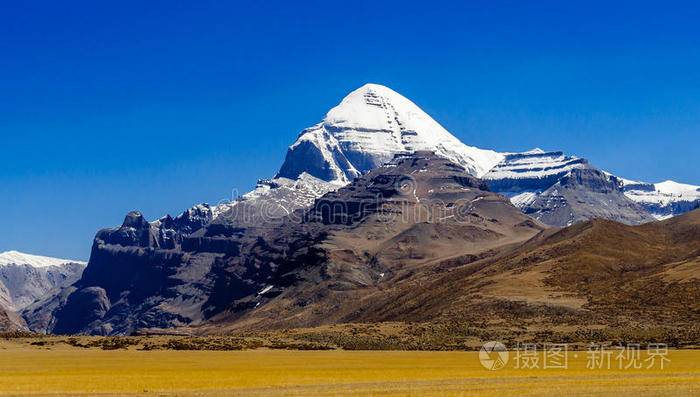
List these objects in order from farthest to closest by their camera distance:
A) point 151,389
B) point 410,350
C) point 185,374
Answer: point 410,350 → point 185,374 → point 151,389

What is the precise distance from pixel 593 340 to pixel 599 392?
113 m

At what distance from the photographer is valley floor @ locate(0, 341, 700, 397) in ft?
266

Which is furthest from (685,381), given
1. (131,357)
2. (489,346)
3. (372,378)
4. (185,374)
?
(489,346)

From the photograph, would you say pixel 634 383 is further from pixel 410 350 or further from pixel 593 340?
pixel 593 340

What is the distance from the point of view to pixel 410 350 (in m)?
174

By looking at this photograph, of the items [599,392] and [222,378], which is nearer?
[599,392]

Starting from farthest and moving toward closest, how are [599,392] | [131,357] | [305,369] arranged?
[131,357]
[305,369]
[599,392]

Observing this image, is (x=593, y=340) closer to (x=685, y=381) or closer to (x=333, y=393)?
(x=685, y=381)

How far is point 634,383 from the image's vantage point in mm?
85938

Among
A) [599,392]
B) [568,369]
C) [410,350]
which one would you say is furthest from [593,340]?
[599,392]

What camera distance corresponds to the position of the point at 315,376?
104 meters

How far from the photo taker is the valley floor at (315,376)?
81125 millimetres

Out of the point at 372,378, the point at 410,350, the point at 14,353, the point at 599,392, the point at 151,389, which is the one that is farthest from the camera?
the point at 410,350

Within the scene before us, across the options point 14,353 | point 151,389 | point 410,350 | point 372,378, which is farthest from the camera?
point 410,350
